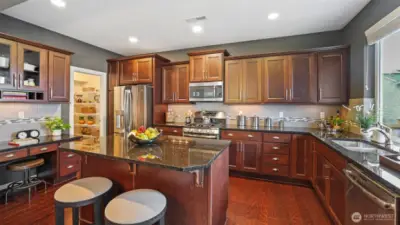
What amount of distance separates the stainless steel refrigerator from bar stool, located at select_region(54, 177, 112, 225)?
2.44m

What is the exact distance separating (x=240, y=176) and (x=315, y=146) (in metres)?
1.43

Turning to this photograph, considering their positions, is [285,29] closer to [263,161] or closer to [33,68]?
[263,161]

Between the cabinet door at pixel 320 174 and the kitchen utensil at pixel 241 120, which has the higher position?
the kitchen utensil at pixel 241 120

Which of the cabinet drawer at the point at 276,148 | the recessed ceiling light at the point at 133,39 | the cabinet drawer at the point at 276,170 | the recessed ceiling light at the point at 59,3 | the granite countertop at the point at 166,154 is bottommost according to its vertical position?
the cabinet drawer at the point at 276,170

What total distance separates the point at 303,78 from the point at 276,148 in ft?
4.50

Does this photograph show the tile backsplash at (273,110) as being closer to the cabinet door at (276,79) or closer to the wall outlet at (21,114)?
the cabinet door at (276,79)

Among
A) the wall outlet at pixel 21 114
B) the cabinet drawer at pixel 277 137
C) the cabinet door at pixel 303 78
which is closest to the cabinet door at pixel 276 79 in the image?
the cabinet door at pixel 303 78

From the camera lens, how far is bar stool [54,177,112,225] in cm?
→ 146

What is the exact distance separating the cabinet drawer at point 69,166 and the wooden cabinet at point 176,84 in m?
2.14

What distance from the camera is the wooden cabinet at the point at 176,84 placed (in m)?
4.25

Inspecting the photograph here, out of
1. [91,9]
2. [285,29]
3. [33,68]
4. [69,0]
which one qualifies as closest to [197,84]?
[285,29]

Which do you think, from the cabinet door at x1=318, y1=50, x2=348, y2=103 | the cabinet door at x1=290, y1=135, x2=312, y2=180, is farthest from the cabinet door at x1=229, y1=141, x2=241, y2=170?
the cabinet door at x1=318, y1=50, x2=348, y2=103

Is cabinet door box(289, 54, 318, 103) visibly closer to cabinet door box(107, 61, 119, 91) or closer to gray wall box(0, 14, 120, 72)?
cabinet door box(107, 61, 119, 91)

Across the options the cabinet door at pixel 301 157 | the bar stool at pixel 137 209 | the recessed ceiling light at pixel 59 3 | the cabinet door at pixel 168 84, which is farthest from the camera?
the cabinet door at pixel 168 84
